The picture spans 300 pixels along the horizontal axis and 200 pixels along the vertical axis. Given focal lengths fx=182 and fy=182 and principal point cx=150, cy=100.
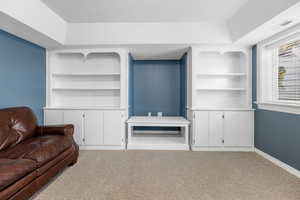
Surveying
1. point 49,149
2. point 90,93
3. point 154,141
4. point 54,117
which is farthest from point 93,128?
point 49,149

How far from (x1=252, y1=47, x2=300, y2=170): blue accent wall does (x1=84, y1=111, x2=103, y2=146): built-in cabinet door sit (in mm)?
3010

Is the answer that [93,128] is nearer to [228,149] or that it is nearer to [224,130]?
[224,130]

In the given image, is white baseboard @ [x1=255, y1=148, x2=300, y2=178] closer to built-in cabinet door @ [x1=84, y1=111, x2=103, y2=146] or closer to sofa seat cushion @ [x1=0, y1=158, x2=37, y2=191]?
built-in cabinet door @ [x1=84, y1=111, x2=103, y2=146]

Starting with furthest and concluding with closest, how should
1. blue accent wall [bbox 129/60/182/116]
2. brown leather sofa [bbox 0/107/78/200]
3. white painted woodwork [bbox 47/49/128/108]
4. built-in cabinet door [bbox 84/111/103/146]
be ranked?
blue accent wall [bbox 129/60/182/116] < white painted woodwork [bbox 47/49/128/108] < built-in cabinet door [bbox 84/111/103/146] < brown leather sofa [bbox 0/107/78/200]

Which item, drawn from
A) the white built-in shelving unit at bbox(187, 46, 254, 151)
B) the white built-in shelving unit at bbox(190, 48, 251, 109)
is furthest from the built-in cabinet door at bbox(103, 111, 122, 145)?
the white built-in shelving unit at bbox(190, 48, 251, 109)

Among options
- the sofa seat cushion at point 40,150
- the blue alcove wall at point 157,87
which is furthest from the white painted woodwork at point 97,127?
the blue alcove wall at point 157,87

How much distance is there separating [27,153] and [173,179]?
5.71 feet

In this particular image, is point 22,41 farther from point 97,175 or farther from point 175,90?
point 175,90

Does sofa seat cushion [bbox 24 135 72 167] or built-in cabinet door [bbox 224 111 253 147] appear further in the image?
built-in cabinet door [bbox 224 111 253 147]

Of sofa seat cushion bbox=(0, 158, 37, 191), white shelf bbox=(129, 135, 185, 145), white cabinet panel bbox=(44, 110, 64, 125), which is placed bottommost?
white shelf bbox=(129, 135, 185, 145)

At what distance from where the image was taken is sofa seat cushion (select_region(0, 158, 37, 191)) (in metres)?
1.53

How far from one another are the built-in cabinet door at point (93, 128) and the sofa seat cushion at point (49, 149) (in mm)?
927

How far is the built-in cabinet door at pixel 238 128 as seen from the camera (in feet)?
11.5

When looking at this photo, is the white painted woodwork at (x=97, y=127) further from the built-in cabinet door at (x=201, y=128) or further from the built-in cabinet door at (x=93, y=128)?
the built-in cabinet door at (x=201, y=128)
